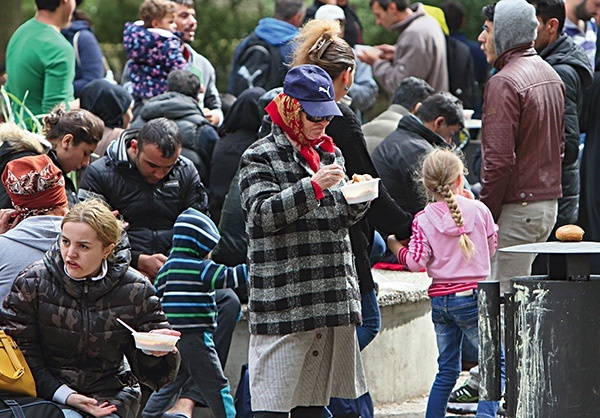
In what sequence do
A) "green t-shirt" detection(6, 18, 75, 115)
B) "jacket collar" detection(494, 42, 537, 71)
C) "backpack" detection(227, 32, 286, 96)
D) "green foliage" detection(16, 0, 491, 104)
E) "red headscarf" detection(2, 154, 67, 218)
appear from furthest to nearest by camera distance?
1. "green foliage" detection(16, 0, 491, 104)
2. "backpack" detection(227, 32, 286, 96)
3. "green t-shirt" detection(6, 18, 75, 115)
4. "jacket collar" detection(494, 42, 537, 71)
5. "red headscarf" detection(2, 154, 67, 218)

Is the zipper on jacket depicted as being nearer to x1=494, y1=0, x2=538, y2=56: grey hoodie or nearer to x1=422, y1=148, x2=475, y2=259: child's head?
x1=422, y1=148, x2=475, y2=259: child's head

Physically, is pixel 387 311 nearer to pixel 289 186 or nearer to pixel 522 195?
pixel 522 195

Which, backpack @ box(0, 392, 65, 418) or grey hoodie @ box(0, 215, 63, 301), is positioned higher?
grey hoodie @ box(0, 215, 63, 301)

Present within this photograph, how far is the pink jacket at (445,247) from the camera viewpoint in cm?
598

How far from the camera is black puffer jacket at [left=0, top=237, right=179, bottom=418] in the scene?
4.74 meters

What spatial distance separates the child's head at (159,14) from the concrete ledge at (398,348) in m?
2.65

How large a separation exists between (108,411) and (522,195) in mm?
2857

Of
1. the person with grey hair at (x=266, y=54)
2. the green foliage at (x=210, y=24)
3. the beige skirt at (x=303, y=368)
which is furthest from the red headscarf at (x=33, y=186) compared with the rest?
the green foliage at (x=210, y=24)

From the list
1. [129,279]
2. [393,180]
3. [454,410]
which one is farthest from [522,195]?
[129,279]

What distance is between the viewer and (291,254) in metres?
4.99

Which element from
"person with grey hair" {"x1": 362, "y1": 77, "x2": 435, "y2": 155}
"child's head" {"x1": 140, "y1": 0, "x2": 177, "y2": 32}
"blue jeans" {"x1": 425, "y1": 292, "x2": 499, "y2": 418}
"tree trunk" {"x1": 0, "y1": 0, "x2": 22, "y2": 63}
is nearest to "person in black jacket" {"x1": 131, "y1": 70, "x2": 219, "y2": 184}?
"child's head" {"x1": 140, "y1": 0, "x2": 177, "y2": 32}

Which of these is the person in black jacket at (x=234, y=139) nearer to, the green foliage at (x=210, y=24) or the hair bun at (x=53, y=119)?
the hair bun at (x=53, y=119)

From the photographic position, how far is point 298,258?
500 centimetres

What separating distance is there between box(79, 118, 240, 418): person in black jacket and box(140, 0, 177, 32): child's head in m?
2.41
